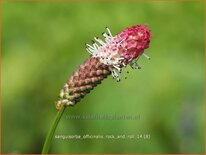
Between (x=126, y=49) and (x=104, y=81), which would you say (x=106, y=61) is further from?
(x=104, y=81)

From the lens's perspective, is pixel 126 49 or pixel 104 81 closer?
pixel 126 49

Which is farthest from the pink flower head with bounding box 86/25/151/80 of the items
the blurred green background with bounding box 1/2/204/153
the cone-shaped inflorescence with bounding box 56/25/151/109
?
the blurred green background with bounding box 1/2/204/153

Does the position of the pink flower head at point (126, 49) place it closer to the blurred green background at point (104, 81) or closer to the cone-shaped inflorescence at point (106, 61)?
the cone-shaped inflorescence at point (106, 61)

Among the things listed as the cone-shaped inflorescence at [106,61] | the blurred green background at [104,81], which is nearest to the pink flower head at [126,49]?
the cone-shaped inflorescence at [106,61]

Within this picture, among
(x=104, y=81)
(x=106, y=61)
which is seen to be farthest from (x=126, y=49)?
(x=104, y=81)

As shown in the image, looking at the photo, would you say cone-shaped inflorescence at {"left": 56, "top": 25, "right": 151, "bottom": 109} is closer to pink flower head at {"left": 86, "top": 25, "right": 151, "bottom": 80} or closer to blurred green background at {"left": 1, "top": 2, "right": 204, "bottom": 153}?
pink flower head at {"left": 86, "top": 25, "right": 151, "bottom": 80}

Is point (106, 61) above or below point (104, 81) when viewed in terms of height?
above
